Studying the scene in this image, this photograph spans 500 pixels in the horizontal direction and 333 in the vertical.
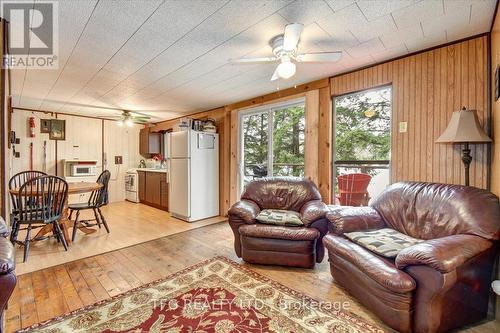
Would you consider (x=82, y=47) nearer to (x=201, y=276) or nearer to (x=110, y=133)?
(x=201, y=276)

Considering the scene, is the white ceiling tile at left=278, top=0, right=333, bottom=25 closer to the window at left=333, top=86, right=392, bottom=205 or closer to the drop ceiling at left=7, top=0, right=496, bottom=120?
the drop ceiling at left=7, top=0, right=496, bottom=120

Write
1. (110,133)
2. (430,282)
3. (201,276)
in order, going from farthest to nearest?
(110,133)
(201,276)
(430,282)

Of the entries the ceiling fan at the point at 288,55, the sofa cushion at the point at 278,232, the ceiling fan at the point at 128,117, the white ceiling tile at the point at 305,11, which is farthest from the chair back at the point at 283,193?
the ceiling fan at the point at 128,117

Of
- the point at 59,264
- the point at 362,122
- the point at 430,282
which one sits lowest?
the point at 59,264

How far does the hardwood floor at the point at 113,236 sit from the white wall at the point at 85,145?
4.38 feet

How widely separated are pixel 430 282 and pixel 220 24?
235 centimetres

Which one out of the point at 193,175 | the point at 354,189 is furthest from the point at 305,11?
the point at 193,175

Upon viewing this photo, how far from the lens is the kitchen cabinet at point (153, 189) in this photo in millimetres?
5184

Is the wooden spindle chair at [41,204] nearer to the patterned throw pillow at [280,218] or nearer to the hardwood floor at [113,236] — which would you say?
the hardwood floor at [113,236]

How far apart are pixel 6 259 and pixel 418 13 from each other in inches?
122

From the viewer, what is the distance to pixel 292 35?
5.96ft

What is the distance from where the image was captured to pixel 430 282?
55.1 inches

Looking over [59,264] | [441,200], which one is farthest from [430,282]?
[59,264]

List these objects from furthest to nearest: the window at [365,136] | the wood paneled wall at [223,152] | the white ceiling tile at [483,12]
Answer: the wood paneled wall at [223,152]
the window at [365,136]
the white ceiling tile at [483,12]
